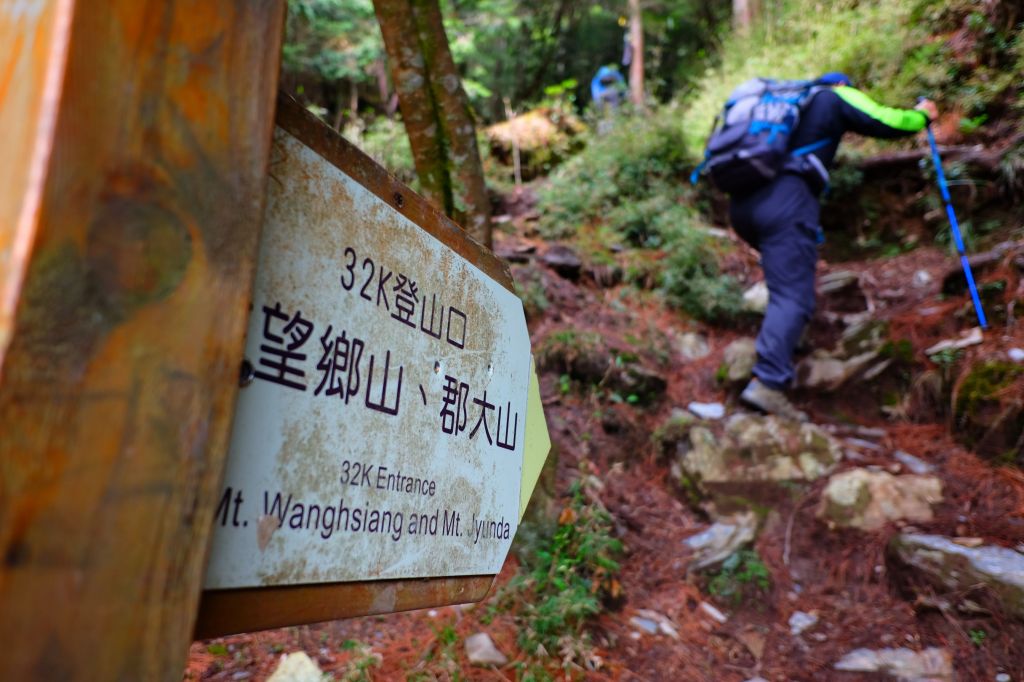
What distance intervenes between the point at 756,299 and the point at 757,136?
1.76 meters

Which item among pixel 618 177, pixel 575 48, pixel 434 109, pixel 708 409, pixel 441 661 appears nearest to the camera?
pixel 441 661

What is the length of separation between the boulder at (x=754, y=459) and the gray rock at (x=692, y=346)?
1.17 m

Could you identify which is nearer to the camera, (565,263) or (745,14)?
(565,263)

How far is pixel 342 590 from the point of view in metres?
0.93

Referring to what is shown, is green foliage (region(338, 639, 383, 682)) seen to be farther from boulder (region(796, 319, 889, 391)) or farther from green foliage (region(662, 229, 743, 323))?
green foliage (region(662, 229, 743, 323))

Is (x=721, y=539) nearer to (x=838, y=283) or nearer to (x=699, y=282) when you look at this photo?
(x=699, y=282)

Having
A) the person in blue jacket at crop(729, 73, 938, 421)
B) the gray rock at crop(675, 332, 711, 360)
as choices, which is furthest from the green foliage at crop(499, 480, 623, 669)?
the gray rock at crop(675, 332, 711, 360)

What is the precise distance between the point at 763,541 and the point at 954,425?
164 cm

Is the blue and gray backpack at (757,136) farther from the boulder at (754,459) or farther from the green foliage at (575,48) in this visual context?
the green foliage at (575,48)

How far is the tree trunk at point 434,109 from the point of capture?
294 cm

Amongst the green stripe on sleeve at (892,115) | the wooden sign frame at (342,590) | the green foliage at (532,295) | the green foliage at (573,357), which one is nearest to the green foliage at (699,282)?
the green foliage at (532,295)

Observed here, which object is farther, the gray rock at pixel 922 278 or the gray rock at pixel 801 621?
the gray rock at pixel 922 278

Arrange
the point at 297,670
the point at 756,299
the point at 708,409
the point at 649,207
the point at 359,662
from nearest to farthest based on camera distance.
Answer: the point at 297,670 → the point at 359,662 → the point at 708,409 → the point at 756,299 → the point at 649,207

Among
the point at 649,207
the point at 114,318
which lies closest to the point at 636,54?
the point at 649,207
